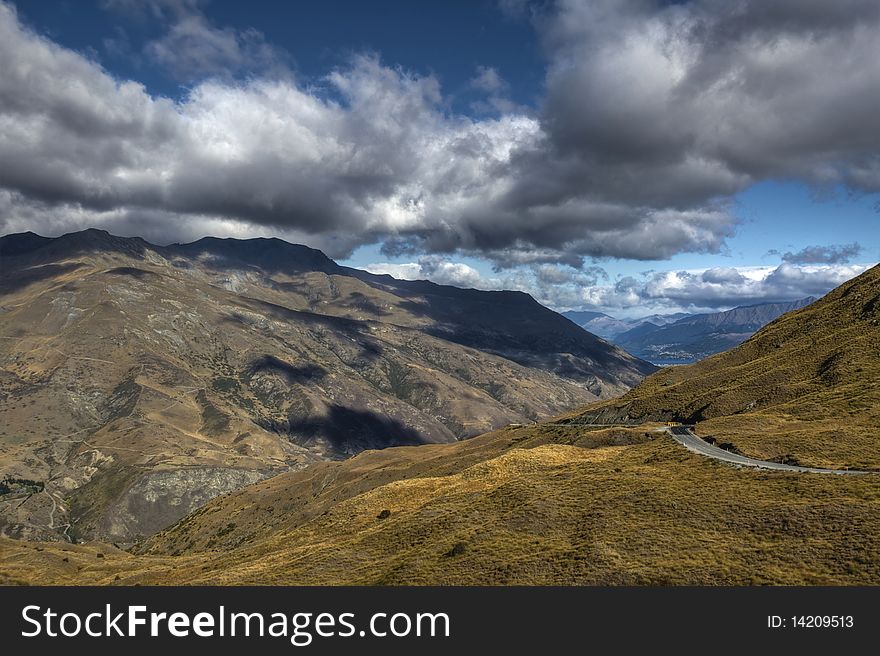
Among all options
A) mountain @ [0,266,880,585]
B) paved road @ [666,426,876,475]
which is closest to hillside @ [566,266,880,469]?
mountain @ [0,266,880,585]

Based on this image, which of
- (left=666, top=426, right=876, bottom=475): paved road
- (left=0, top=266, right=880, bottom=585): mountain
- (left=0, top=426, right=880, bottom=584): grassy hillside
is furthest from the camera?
(left=666, top=426, right=876, bottom=475): paved road

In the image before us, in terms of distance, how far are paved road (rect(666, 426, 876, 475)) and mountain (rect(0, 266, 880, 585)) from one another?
6.61 feet

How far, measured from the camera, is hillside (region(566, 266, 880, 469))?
187 ft

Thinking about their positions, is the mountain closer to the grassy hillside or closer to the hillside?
the grassy hillside

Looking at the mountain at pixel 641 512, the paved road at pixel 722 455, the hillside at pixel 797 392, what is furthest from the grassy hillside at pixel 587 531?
the hillside at pixel 797 392

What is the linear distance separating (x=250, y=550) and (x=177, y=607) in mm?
45228

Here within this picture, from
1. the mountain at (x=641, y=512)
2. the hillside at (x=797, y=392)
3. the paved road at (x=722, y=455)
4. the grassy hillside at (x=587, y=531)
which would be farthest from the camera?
the hillside at (x=797, y=392)

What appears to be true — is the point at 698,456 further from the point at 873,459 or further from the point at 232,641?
the point at 232,641

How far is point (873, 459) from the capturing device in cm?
4894

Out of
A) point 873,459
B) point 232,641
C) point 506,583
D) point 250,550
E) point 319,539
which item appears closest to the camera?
point 232,641

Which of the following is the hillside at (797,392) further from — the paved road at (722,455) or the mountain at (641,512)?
the paved road at (722,455)

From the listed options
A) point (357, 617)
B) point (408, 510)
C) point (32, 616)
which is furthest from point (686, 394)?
point (32, 616)

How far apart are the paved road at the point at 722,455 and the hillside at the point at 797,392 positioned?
1.81 meters

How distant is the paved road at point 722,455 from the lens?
4725cm
